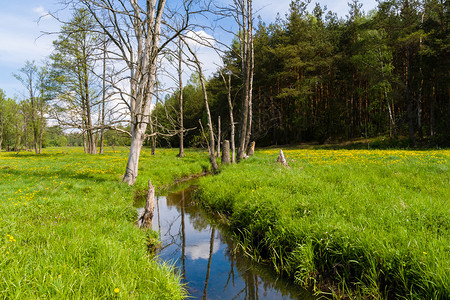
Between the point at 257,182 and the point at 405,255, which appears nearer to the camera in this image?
the point at 405,255

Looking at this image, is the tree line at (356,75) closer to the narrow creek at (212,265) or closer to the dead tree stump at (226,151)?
the dead tree stump at (226,151)

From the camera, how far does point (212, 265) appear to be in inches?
182

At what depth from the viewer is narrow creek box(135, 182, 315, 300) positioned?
372 centimetres

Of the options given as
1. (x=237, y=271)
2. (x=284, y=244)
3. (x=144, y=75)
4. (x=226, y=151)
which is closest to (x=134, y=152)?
(x=144, y=75)

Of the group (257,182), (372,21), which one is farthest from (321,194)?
(372,21)

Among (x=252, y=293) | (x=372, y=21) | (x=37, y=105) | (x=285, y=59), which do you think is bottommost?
(x=252, y=293)

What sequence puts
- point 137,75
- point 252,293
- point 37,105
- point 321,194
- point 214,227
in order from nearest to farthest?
point 252,293 < point 321,194 < point 214,227 < point 137,75 < point 37,105

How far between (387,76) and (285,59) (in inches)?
440

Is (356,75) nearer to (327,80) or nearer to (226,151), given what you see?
(327,80)

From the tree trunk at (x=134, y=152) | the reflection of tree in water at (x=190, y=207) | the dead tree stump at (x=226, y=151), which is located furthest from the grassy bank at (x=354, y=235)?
the dead tree stump at (x=226, y=151)

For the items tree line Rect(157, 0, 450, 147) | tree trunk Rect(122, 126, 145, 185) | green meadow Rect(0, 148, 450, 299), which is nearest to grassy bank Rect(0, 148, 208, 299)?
green meadow Rect(0, 148, 450, 299)

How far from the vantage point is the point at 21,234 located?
12.6 feet

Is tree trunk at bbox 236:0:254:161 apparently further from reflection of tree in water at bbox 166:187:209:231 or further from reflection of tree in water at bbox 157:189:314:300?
reflection of tree in water at bbox 157:189:314:300

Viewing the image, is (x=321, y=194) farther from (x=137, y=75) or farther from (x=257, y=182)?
(x=137, y=75)
